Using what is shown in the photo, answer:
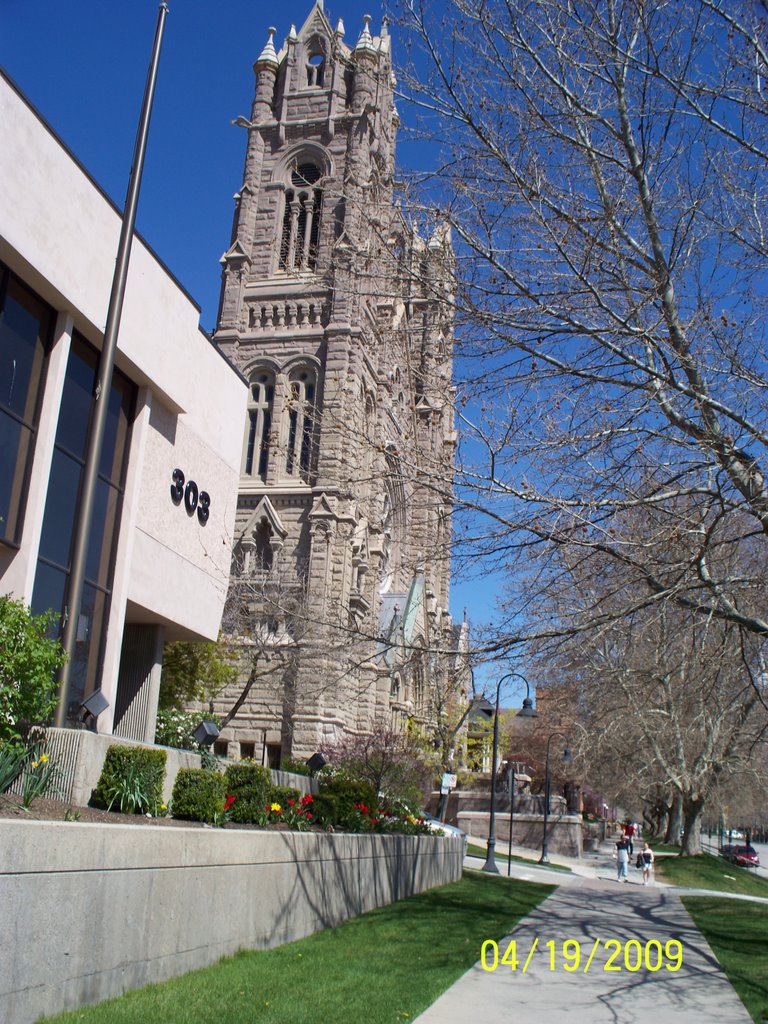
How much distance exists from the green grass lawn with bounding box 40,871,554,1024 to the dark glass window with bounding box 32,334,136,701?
584 cm

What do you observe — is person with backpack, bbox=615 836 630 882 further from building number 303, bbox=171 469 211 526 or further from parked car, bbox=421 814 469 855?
building number 303, bbox=171 469 211 526

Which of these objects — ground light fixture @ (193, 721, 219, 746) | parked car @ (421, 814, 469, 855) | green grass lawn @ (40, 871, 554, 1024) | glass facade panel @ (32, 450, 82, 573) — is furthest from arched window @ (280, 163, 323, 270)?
green grass lawn @ (40, 871, 554, 1024)

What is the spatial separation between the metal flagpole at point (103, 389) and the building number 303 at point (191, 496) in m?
5.84

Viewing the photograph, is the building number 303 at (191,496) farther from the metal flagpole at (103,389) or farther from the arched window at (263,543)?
the arched window at (263,543)

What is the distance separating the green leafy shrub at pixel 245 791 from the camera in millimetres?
10992

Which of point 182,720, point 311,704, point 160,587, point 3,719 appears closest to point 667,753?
point 311,704

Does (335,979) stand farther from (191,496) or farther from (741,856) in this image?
(741,856)

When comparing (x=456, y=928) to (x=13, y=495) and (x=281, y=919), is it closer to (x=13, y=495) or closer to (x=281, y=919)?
(x=281, y=919)

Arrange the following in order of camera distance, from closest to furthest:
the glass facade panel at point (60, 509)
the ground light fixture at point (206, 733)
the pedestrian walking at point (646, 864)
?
the glass facade panel at point (60, 509), the ground light fixture at point (206, 733), the pedestrian walking at point (646, 864)

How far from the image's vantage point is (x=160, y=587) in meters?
17.2

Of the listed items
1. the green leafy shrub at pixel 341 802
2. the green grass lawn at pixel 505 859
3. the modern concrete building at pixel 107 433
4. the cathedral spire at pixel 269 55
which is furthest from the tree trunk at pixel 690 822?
the cathedral spire at pixel 269 55

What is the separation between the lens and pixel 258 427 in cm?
4444
